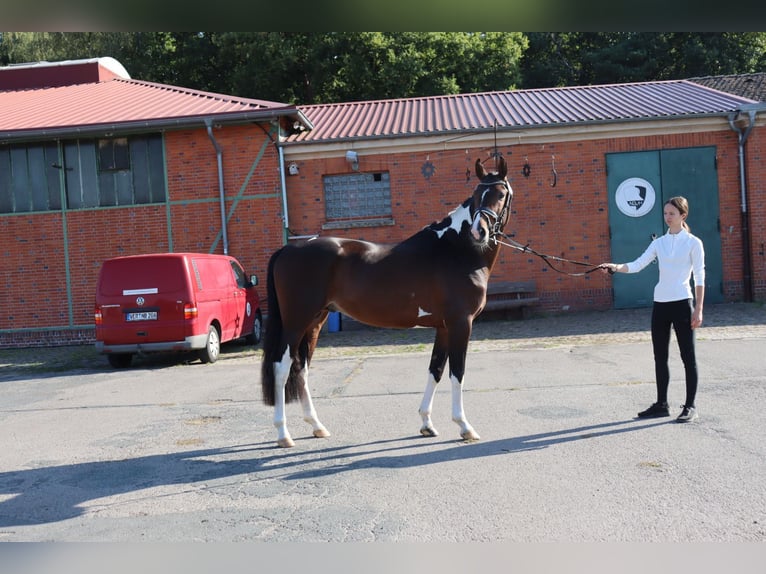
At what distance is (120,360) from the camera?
477 inches

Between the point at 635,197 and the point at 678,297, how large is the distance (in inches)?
420

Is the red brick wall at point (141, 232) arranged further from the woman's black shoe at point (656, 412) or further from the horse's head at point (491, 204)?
the woman's black shoe at point (656, 412)

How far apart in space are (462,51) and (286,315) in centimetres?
2658

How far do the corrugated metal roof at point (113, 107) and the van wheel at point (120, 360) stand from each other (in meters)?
6.21

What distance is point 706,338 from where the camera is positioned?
11461mm

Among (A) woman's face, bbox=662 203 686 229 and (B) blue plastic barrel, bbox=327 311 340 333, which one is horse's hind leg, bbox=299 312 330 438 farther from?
(B) blue plastic barrel, bbox=327 311 340 333

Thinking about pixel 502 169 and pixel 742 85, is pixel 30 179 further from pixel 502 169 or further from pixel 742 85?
pixel 742 85

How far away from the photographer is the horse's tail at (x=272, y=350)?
19.6 feet

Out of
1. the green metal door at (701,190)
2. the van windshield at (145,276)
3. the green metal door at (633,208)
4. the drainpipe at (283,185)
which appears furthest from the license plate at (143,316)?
the green metal door at (701,190)

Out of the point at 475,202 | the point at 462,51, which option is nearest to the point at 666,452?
the point at 475,202

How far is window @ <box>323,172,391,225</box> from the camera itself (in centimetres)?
1650

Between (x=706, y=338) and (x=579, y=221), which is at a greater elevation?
(x=579, y=221)

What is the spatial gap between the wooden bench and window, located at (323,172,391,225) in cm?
321
